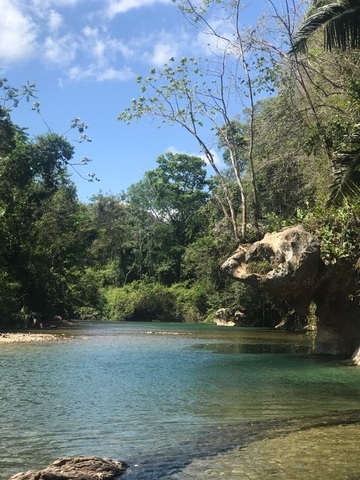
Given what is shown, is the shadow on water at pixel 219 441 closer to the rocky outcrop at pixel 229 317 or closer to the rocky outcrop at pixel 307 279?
the rocky outcrop at pixel 307 279

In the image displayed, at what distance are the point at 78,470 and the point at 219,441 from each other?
2564 millimetres

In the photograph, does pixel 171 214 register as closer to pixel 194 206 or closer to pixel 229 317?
pixel 194 206

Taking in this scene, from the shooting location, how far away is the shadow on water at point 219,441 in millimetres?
5910

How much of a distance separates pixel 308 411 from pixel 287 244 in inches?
324

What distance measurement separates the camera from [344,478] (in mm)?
5527

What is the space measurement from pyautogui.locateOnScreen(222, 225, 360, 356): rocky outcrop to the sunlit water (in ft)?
6.30

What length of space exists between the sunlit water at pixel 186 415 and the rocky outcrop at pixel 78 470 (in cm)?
20

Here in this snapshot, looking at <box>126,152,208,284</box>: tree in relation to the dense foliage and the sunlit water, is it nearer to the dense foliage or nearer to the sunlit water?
the dense foliage

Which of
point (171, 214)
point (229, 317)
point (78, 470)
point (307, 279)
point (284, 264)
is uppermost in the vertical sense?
point (171, 214)

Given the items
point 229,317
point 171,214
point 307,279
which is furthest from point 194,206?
point 307,279

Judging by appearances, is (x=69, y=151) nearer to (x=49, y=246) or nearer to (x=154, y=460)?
(x=49, y=246)

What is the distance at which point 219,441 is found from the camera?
7.18 m

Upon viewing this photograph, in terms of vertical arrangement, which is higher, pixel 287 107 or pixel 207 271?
pixel 287 107

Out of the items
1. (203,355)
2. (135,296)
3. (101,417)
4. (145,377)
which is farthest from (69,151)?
(101,417)
